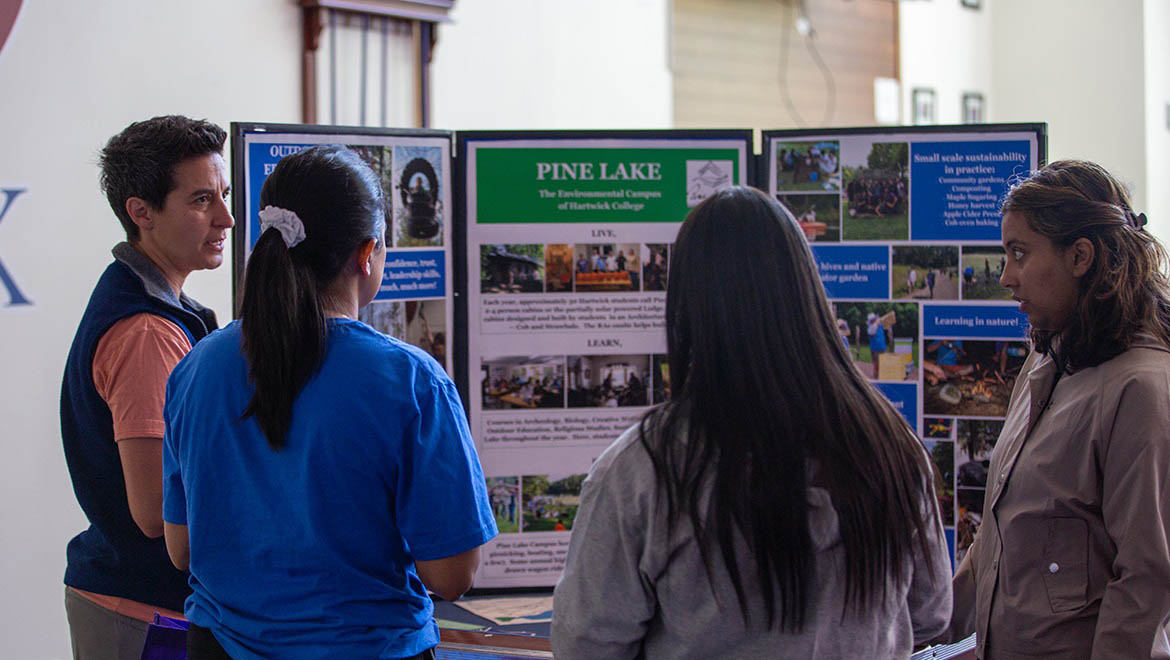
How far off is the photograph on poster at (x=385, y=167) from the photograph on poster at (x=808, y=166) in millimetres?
890

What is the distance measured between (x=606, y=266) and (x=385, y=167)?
1.79ft

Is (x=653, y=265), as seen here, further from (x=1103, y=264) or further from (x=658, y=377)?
(x=1103, y=264)

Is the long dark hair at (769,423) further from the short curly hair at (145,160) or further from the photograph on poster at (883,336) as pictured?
the photograph on poster at (883,336)

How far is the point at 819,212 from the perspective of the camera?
8.19 feet

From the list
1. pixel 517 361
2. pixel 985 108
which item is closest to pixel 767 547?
pixel 517 361

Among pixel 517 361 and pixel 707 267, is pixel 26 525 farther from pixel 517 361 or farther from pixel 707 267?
pixel 707 267

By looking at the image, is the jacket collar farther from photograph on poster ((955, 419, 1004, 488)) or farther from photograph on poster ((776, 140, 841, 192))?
photograph on poster ((955, 419, 1004, 488))

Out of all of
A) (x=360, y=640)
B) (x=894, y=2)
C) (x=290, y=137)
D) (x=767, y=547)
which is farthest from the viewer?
(x=894, y=2)

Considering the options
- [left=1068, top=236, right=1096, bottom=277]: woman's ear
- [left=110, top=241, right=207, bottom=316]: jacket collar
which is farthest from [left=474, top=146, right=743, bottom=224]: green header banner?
[left=1068, top=236, right=1096, bottom=277]: woman's ear

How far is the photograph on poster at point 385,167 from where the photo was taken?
236 cm

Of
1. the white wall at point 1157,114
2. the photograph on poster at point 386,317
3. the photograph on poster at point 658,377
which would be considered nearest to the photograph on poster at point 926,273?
the photograph on poster at point 658,377

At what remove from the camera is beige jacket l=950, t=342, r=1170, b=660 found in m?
1.47

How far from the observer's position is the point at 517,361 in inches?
96.7

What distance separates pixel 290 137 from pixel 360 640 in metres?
1.34
